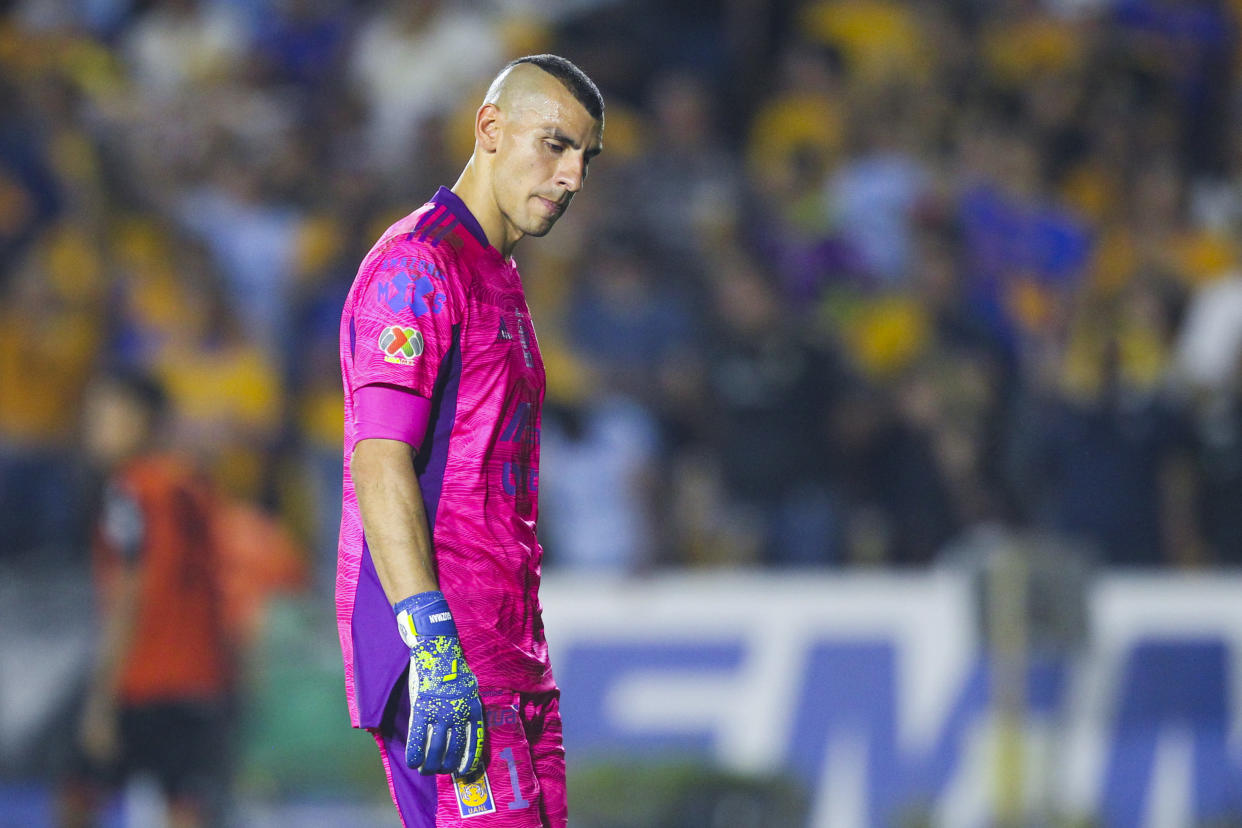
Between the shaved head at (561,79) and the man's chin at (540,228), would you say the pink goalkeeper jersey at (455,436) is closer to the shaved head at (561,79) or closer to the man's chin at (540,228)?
the man's chin at (540,228)

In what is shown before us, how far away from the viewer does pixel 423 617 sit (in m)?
3.05

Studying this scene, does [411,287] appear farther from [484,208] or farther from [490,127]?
[490,127]

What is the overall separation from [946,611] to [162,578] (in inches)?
161

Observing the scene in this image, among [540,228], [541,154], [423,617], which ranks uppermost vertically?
→ [541,154]

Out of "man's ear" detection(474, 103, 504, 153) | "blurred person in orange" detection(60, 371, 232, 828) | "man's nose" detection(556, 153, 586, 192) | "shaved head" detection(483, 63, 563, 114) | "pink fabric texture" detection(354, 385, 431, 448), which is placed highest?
"shaved head" detection(483, 63, 563, 114)

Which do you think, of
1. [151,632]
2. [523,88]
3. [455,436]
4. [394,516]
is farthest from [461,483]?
[151,632]

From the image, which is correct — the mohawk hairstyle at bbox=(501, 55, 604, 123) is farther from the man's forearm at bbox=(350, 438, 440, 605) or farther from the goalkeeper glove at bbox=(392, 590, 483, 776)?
the goalkeeper glove at bbox=(392, 590, 483, 776)

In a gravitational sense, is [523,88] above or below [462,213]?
above

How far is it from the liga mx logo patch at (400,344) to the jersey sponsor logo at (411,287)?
4 centimetres

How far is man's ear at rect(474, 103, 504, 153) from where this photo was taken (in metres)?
3.42

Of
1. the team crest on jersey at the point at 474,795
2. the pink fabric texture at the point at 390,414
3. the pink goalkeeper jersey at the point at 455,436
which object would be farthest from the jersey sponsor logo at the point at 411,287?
the team crest on jersey at the point at 474,795

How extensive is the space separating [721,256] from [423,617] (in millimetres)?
7642

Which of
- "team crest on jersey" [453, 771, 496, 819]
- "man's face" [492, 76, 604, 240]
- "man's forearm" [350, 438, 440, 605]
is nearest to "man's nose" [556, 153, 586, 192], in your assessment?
"man's face" [492, 76, 604, 240]

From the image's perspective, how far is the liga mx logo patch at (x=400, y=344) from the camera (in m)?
3.13
